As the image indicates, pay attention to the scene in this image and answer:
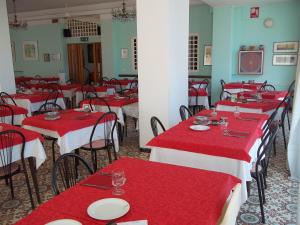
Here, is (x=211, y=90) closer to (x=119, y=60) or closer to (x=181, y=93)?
(x=119, y=60)

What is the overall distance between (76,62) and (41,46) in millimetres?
1622

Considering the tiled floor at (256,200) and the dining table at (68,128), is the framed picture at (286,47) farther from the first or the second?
the dining table at (68,128)

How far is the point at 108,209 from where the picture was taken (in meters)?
1.54

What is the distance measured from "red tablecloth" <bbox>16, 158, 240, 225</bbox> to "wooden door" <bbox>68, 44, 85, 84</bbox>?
10404mm

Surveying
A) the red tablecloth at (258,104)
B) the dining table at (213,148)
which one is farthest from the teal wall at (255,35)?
the dining table at (213,148)

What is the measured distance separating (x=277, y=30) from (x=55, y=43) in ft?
26.8

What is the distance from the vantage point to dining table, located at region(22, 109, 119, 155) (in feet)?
11.0

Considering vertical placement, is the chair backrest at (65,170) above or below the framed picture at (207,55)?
below

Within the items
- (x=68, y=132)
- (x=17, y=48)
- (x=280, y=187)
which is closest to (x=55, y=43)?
(x=17, y=48)

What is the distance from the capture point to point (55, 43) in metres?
11.6
